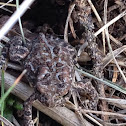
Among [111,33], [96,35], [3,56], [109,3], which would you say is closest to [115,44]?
[111,33]

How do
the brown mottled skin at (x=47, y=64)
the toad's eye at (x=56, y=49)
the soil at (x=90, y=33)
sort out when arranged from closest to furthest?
the brown mottled skin at (x=47, y=64) < the toad's eye at (x=56, y=49) < the soil at (x=90, y=33)

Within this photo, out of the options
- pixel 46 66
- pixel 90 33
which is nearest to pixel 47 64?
pixel 46 66

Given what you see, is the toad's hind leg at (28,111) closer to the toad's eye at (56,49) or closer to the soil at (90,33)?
the soil at (90,33)

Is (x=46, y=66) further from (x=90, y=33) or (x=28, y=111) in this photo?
(x=90, y=33)

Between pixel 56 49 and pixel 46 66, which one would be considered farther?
pixel 56 49

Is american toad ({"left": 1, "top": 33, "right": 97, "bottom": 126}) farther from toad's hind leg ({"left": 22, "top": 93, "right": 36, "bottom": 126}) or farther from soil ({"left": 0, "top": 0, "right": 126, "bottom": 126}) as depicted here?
soil ({"left": 0, "top": 0, "right": 126, "bottom": 126})

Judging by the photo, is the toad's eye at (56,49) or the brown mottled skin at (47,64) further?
the toad's eye at (56,49)

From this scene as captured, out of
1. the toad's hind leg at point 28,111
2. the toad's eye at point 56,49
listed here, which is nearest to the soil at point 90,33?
the toad's hind leg at point 28,111

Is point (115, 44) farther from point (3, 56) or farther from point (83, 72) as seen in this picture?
point (3, 56)

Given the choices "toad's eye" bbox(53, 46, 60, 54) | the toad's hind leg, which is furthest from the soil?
"toad's eye" bbox(53, 46, 60, 54)
